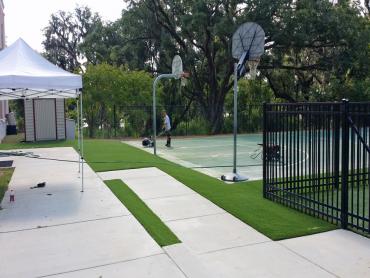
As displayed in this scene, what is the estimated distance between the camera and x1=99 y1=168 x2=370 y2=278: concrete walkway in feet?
15.4

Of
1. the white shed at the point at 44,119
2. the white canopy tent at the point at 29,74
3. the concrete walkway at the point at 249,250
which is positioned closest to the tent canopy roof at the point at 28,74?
the white canopy tent at the point at 29,74

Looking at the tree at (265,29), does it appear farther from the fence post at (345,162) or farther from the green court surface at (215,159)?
the fence post at (345,162)

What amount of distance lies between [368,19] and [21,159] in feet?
79.0

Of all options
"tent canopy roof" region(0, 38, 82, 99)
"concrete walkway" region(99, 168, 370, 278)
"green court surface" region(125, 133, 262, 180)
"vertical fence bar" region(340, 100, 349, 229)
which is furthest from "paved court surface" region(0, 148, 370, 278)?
"green court surface" region(125, 133, 262, 180)

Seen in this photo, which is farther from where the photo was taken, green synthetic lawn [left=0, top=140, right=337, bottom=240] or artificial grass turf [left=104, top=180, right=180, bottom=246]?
green synthetic lawn [left=0, top=140, right=337, bottom=240]

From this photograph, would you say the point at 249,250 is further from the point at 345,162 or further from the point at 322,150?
the point at 322,150

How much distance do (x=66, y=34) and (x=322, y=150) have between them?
47.9 meters

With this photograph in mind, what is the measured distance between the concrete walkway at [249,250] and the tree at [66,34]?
150 feet

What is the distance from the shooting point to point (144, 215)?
696 centimetres

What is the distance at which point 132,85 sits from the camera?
24766mm

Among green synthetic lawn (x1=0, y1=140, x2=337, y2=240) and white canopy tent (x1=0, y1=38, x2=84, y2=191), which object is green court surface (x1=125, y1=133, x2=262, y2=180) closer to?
green synthetic lawn (x1=0, y1=140, x2=337, y2=240)

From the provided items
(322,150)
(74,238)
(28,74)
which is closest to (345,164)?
(322,150)

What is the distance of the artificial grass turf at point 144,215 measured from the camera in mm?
5820

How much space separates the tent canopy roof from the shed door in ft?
34.2
